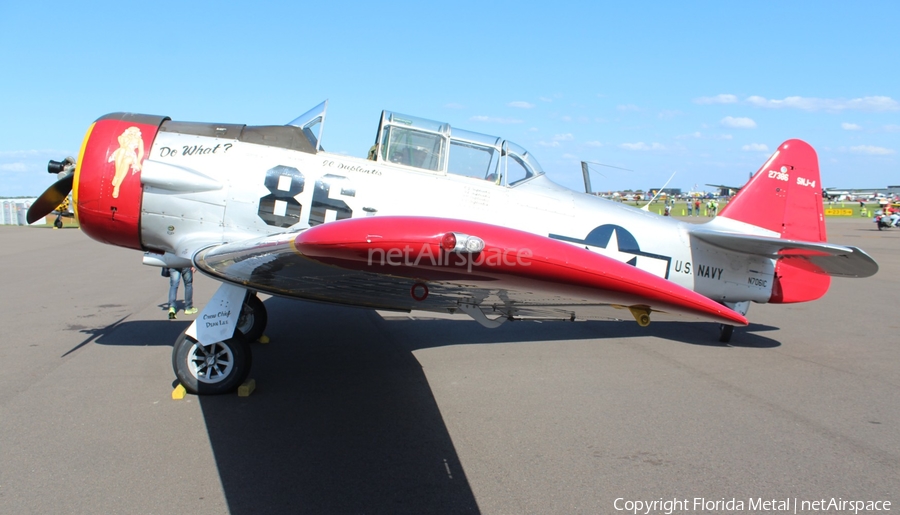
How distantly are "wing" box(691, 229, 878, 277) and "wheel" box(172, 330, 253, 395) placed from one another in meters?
4.78

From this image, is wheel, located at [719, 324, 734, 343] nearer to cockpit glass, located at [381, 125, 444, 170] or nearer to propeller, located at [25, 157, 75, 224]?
cockpit glass, located at [381, 125, 444, 170]

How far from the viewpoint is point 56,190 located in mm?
6172

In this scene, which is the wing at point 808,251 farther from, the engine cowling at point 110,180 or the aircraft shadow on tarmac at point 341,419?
the engine cowling at point 110,180

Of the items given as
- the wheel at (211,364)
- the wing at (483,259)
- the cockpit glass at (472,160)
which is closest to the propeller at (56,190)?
the wheel at (211,364)

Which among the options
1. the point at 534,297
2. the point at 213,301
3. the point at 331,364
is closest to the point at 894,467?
the point at 534,297

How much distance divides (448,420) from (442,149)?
2.59 metres

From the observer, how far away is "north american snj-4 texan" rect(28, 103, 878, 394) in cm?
494

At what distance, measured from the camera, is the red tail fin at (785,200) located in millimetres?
7297

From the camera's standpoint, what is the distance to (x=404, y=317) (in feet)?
28.0

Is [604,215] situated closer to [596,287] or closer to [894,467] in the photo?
[894,467]

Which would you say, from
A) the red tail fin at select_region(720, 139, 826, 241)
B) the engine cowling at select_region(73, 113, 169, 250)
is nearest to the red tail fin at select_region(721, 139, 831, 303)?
the red tail fin at select_region(720, 139, 826, 241)

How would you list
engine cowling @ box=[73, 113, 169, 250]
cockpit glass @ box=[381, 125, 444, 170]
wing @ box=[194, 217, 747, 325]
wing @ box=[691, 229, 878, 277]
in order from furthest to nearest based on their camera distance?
1. cockpit glass @ box=[381, 125, 444, 170]
2. engine cowling @ box=[73, 113, 169, 250]
3. wing @ box=[691, 229, 878, 277]
4. wing @ box=[194, 217, 747, 325]

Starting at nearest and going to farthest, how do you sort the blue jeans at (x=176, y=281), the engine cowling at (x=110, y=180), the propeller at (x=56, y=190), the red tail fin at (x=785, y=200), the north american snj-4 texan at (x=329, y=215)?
the north american snj-4 texan at (x=329, y=215)
the engine cowling at (x=110, y=180)
the propeller at (x=56, y=190)
the red tail fin at (x=785, y=200)
the blue jeans at (x=176, y=281)

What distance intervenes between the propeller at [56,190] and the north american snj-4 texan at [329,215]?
0.02 m
